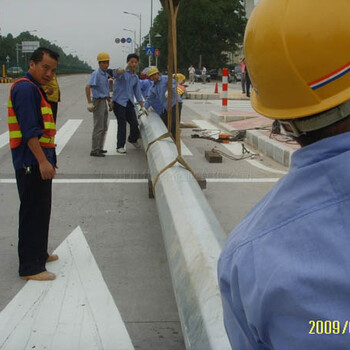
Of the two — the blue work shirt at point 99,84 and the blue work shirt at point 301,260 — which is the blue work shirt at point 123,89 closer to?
the blue work shirt at point 99,84

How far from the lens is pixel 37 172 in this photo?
398cm

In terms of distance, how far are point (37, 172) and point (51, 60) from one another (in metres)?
0.89

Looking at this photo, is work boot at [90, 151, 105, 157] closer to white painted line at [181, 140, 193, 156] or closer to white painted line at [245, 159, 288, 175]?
white painted line at [181, 140, 193, 156]

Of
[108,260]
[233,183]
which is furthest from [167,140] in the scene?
[108,260]

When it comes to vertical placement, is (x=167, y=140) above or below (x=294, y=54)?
below

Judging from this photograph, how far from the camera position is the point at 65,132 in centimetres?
1239

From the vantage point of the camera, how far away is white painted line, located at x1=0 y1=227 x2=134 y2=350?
3182 mm

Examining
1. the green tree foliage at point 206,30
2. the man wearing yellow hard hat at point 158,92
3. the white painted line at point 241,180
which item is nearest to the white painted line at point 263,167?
the white painted line at point 241,180

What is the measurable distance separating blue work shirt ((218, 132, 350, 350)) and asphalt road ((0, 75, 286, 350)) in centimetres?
241

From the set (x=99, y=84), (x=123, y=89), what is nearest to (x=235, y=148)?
(x=123, y=89)

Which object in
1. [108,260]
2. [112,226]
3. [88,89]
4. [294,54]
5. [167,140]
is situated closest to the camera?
[294,54]

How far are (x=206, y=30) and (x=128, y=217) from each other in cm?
7300

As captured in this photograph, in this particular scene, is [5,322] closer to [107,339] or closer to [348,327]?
[107,339]
